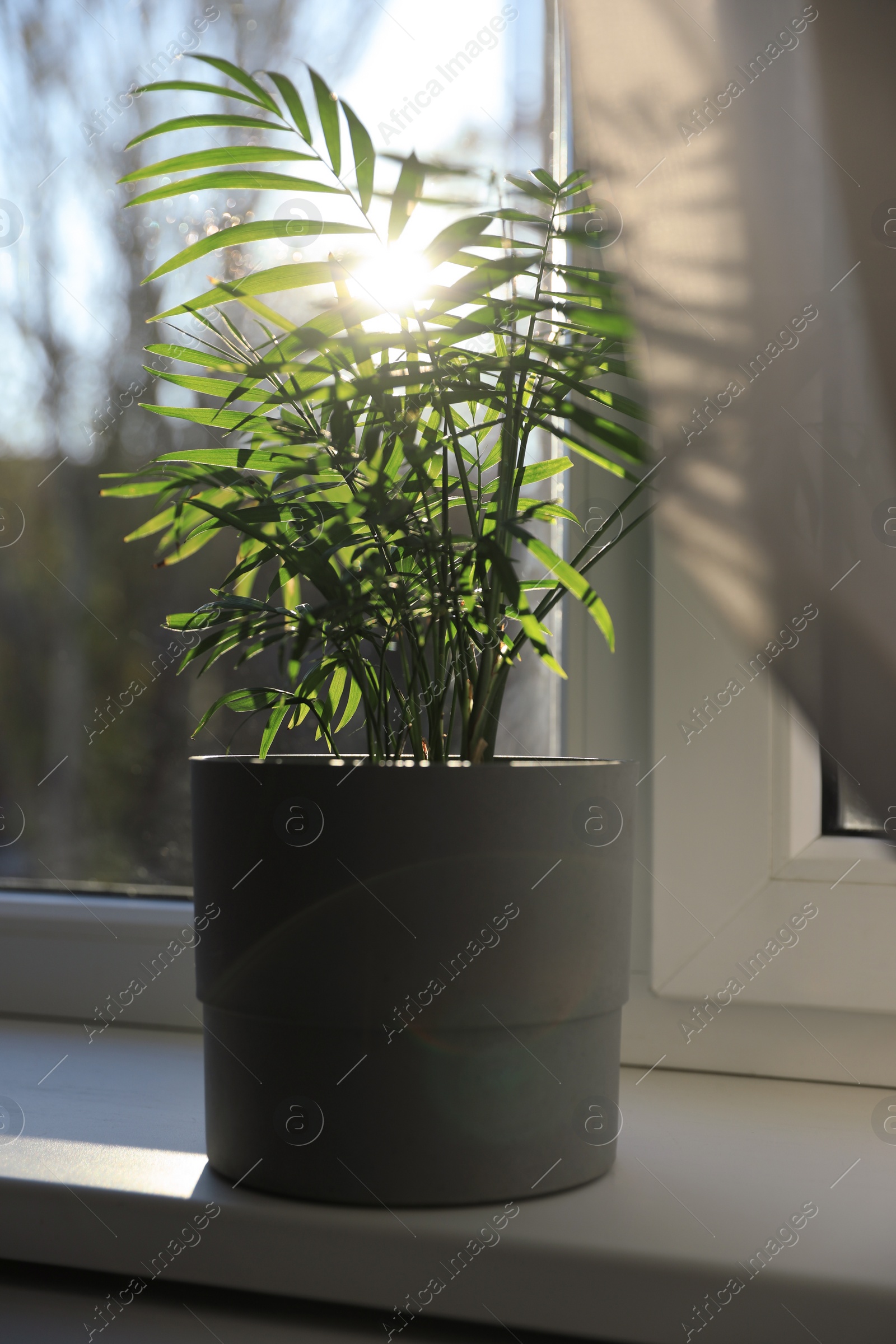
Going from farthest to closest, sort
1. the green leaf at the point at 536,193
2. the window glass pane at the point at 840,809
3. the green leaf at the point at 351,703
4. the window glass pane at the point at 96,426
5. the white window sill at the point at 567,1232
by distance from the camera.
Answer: the window glass pane at the point at 96,426 < the window glass pane at the point at 840,809 < the green leaf at the point at 351,703 < the green leaf at the point at 536,193 < the white window sill at the point at 567,1232

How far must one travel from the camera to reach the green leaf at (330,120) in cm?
59

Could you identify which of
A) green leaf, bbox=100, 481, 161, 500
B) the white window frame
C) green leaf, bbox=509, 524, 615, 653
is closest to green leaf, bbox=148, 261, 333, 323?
green leaf, bbox=100, 481, 161, 500

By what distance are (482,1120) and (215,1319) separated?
191 millimetres

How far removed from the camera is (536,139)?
962mm

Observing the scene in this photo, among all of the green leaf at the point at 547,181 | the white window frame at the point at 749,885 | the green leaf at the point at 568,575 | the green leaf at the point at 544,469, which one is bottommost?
the white window frame at the point at 749,885

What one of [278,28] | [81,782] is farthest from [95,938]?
[278,28]

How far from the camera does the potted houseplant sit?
554 millimetres

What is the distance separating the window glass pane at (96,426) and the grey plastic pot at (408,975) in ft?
1.61

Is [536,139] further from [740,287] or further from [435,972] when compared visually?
[435,972]

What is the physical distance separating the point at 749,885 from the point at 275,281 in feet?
1.95

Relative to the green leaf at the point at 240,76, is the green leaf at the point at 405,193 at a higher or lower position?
lower

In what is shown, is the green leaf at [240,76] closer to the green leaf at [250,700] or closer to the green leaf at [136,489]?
the green leaf at [136,489]

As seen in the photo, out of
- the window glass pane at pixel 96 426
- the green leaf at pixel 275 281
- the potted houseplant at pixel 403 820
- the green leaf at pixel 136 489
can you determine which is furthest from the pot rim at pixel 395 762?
the window glass pane at pixel 96 426

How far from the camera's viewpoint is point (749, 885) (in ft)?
2.74
